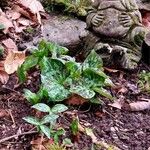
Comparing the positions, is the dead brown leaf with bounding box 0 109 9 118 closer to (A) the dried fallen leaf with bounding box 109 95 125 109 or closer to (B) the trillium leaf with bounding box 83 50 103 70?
(B) the trillium leaf with bounding box 83 50 103 70

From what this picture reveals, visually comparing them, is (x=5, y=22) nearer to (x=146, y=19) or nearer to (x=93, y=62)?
(x=93, y=62)

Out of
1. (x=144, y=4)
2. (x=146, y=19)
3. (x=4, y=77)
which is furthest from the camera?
(x=144, y=4)

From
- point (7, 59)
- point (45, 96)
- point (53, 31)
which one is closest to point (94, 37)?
point (53, 31)

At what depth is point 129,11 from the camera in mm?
4035

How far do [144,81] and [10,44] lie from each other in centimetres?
130

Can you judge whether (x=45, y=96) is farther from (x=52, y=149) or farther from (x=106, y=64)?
(x=106, y=64)

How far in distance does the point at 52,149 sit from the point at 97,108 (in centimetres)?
73

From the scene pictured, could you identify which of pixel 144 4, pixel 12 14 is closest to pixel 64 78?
pixel 12 14

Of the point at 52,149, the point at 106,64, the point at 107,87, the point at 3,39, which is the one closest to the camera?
the point at 52,149

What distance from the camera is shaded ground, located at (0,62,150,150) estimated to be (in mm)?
3053

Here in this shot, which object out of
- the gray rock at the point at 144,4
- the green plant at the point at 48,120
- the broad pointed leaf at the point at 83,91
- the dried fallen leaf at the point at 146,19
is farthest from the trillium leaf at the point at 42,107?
the gray rock at the point at 144,4

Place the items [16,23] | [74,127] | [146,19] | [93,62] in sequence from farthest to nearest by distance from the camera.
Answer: [146,19] < [16,23] < [93,62] < [74,127]

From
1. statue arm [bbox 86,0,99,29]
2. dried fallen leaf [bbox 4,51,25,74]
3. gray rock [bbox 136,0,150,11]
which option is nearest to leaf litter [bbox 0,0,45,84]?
dried fallen leaf [bbox 4,51,25,74]

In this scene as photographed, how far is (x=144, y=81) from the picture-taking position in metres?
3.94
